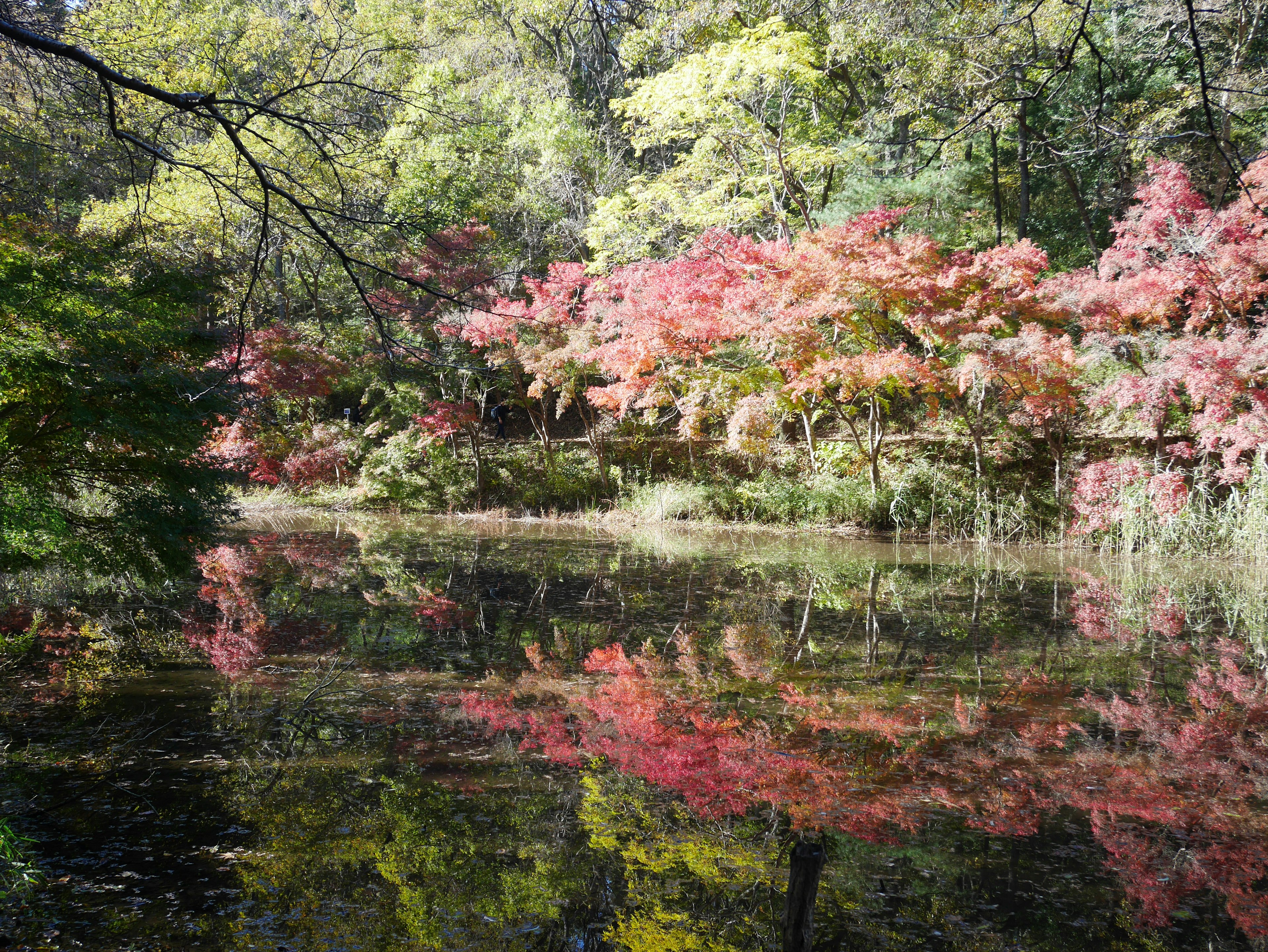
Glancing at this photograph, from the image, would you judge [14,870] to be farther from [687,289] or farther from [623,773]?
[687,289]

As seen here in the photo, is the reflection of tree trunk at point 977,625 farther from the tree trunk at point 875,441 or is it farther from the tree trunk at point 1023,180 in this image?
the tree trunk at point 1023,180

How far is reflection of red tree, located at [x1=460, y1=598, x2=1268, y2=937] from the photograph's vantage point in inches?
139

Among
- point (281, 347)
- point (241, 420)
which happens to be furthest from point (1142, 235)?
point (241, 420)

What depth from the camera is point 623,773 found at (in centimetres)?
421

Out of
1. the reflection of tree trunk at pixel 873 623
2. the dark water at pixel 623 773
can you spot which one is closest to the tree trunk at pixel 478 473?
the dark water at pixel 623 773

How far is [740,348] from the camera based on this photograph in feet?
46.9

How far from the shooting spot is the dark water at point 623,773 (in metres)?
3.02

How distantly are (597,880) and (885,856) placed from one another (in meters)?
1.20

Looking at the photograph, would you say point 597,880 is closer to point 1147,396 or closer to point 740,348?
point 1147,396

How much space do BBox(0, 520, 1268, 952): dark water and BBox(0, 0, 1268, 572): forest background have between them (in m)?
1.52

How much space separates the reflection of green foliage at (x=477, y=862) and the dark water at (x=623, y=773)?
14 millimetres

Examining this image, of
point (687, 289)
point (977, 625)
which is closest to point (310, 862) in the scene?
point (977, 625)

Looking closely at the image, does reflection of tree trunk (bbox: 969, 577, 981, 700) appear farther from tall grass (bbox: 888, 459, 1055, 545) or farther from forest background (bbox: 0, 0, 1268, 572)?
forest background (bbox: 0, 0, 1268, 572)

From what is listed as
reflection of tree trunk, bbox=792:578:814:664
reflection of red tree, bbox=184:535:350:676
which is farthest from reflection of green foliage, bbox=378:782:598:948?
reflection of tree trunk, bbox=792:578:814:664
